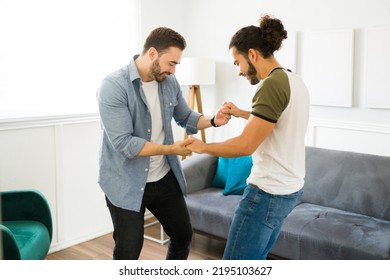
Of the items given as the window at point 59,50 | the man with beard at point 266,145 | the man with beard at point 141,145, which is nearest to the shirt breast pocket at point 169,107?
the man with beard at point 141,145

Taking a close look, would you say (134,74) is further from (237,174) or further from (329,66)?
(329,66)

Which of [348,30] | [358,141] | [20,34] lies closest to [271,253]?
[358,141]

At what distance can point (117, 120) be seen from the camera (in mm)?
1979

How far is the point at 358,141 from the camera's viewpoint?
11.0 ft

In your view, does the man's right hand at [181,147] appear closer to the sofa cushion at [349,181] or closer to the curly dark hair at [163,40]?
the curly dark hair at [163,40]

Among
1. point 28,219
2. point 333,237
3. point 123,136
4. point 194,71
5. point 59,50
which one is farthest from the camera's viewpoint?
point 194,71

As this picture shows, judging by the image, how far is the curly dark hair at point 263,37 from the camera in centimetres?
177

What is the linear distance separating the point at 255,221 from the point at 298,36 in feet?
7.38

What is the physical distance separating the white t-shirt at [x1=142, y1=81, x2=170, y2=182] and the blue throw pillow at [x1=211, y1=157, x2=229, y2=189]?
4.82ft

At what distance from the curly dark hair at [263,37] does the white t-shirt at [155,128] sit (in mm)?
548

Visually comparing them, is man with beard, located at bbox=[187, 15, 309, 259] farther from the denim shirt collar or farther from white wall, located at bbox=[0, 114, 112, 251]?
white wall, located at bbox=[0, 114, 112, 251]

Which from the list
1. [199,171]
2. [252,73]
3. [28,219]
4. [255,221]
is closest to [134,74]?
[252,73]

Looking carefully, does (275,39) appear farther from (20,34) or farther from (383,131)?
(20,34)
